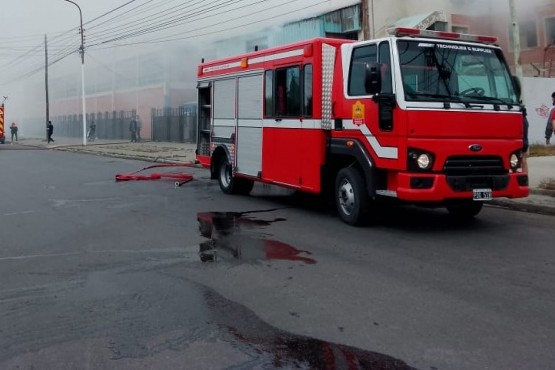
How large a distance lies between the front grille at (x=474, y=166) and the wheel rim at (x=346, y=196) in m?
1.20

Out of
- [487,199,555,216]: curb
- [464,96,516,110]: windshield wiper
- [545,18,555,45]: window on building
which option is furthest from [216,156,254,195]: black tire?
[545,18,555,45]: window on building

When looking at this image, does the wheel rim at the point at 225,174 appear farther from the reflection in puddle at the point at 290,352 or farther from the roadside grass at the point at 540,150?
the roadside grass at the point at 540,150

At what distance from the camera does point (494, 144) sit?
643cm

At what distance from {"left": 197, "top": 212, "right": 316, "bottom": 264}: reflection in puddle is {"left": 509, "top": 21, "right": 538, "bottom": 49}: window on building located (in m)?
11.8

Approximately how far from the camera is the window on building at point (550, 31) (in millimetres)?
16489

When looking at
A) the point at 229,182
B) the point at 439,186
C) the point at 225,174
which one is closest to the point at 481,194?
the point at 439,186

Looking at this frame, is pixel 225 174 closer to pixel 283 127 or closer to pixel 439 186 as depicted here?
pixel 283 127

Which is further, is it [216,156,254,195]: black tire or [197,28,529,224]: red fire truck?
[216,156,254,195]: black tire

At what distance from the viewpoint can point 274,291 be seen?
446cm

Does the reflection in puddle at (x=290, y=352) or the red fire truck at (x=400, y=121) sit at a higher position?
the red fire truck at (x=400, y=121)

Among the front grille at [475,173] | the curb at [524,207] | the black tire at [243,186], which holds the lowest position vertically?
the curb at [524,207]

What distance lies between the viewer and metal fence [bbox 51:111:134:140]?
40.5 metres

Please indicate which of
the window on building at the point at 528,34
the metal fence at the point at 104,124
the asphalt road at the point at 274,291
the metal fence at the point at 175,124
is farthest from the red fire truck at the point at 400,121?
the metal fence at the point at 104,124

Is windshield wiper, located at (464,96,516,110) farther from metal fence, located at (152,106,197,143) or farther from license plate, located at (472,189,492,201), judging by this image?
metal fence, located at (152,106,197,143)
